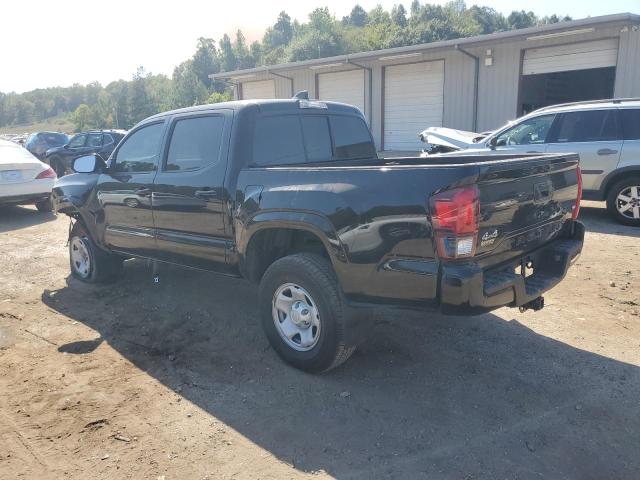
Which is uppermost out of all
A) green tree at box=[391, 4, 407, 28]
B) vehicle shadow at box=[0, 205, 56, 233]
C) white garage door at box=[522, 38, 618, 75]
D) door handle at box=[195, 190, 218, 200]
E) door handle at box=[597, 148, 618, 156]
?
green tree at box=[391, 4, 407, 28]

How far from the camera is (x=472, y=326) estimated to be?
4.62 meters

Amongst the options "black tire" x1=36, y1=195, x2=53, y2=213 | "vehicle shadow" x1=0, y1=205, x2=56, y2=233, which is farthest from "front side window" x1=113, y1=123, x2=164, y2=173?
"black tire" x1=36, y1=195, x2=53, y2=213

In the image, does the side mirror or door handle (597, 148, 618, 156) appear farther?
door handle (597, 148, 618, 156)

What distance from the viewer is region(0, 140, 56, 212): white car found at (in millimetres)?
10266

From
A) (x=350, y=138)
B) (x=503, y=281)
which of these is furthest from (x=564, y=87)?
(x=503, y=281)

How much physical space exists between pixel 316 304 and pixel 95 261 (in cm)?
345

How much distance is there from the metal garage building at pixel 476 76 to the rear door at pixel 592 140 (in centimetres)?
577

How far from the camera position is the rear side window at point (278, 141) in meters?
4.23

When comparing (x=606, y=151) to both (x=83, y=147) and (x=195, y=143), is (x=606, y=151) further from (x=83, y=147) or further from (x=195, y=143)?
(x=83, y=147)

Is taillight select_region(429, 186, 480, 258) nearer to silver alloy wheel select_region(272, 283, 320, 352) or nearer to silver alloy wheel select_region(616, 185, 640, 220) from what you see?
silver alloy wheel select_region(272, 283, 320, 352)

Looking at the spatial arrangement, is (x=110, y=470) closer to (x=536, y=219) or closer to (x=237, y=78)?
(x=536, y=219)

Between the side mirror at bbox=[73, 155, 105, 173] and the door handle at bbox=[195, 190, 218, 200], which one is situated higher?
the side mirror at bbox=[73, 155, 105, 173]

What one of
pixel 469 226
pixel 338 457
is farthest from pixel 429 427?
pixel 469 226

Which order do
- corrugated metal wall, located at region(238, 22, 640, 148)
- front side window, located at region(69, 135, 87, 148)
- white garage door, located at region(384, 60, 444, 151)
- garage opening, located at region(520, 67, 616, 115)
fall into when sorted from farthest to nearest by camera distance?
front side window, located at region(69, 135, 87, 148), white garage door, located at region(384, 60, 444, 151), garage opening, located at region(520, 67, 616, 115), corrugated metal wall, located at region(238, 22, 640, 148)
